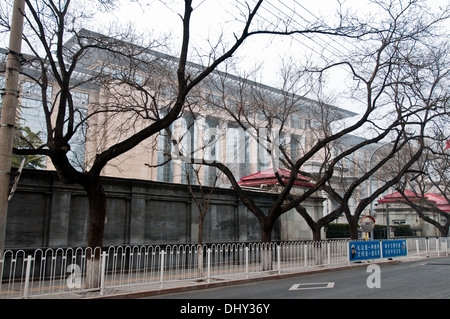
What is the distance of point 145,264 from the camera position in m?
14.3

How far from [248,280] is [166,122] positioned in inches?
234

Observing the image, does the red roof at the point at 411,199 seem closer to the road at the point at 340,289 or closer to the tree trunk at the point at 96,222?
the road at the point at 340,289

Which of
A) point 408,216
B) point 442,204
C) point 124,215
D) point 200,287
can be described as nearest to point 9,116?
point 200,287

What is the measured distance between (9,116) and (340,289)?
8.95 metres

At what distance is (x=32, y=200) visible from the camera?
13.1 metres

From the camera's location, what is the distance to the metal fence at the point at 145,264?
10062mm

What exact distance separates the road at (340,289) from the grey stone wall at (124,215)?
5.15 meters

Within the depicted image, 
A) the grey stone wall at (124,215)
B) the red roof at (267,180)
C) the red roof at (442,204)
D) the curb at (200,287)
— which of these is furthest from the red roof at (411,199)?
the curb at (200,287)

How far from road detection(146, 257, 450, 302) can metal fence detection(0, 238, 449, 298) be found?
1091mm

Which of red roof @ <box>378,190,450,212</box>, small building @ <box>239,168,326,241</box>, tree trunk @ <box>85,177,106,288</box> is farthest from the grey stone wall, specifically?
red roof @ <box>378,190,450,212</box>

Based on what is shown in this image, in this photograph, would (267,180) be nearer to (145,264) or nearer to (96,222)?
(145,264)

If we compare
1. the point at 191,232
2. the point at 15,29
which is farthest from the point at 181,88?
the point at 191,232

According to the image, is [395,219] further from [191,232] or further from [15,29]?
[15,29]

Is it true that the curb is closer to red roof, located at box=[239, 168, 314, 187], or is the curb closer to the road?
the road
